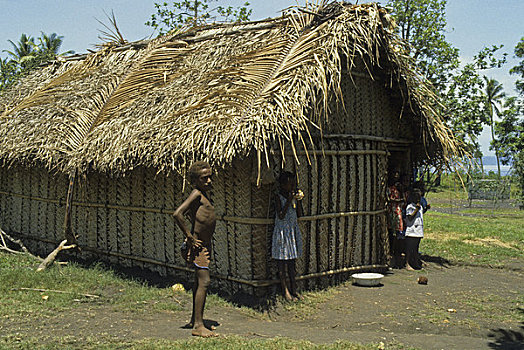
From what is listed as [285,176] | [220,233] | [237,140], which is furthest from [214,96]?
[220,233]

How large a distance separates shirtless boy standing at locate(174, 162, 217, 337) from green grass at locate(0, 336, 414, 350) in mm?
283

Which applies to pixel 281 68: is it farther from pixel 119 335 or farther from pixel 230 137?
pixel 119 335

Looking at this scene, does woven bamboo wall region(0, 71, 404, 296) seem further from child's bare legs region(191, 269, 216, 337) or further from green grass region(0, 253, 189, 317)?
child's bare legs region(191, 269, 216, 337)

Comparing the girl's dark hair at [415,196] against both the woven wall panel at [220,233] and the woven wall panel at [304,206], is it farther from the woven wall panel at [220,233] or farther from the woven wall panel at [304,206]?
the woven wall panel at [220,233]

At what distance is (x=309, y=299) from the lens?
655 cm

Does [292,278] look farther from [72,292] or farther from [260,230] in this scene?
[72,292]

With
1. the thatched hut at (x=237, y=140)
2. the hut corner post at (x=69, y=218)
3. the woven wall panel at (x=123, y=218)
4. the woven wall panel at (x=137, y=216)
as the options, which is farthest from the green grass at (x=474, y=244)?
the hut corner post at (x=69, y=218)

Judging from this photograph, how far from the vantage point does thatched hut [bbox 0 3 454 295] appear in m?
6.37

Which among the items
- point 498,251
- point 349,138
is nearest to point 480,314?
point 349,138

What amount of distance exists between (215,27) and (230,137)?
4.38 m

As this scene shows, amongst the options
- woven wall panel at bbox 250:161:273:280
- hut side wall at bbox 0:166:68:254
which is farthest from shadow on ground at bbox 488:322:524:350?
hut side wall at bbox 0:166:68:254

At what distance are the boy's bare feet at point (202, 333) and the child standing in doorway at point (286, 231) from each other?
1493mm

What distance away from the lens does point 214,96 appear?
704 centimetres

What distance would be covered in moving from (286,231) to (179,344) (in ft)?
6.83
